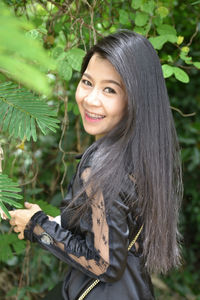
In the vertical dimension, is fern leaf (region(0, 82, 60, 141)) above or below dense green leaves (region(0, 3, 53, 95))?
below

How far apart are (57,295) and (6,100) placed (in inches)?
31.1

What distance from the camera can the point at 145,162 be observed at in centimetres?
109

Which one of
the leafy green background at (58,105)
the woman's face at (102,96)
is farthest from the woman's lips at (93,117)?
the leafy green background at (58,105)

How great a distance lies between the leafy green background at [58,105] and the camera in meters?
0.84

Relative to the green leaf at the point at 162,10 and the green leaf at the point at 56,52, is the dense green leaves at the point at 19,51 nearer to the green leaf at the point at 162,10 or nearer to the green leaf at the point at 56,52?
the green leaf at the point at 56,52

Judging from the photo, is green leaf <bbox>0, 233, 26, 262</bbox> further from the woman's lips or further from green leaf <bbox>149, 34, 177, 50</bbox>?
green leaf <bbox>149, 34, 177, 50</bbox>

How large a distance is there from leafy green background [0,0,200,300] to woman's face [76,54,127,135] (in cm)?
12

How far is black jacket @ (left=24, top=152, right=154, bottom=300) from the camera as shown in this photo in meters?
1.01

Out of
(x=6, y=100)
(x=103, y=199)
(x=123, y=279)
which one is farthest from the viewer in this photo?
(x=123, y=279)

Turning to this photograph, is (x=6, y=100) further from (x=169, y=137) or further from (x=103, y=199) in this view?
(x=169, y=137)

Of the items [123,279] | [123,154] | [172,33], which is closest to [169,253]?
[123,279]

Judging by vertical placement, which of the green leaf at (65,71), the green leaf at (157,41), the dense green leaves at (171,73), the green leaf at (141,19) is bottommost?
the green leaf at (65,71)

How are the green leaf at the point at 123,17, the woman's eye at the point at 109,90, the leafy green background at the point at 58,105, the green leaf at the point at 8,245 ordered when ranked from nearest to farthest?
1. the leafy green background at the point at 58,105
2. the woman's eye at the point at 109,90
3. the green leaf at the point at 8,245
4. the green leaf at the point at 123,17

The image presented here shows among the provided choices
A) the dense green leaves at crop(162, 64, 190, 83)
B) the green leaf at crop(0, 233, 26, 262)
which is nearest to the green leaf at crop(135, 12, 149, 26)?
the dense green leaves at crop(162, 64, 190, 83)
